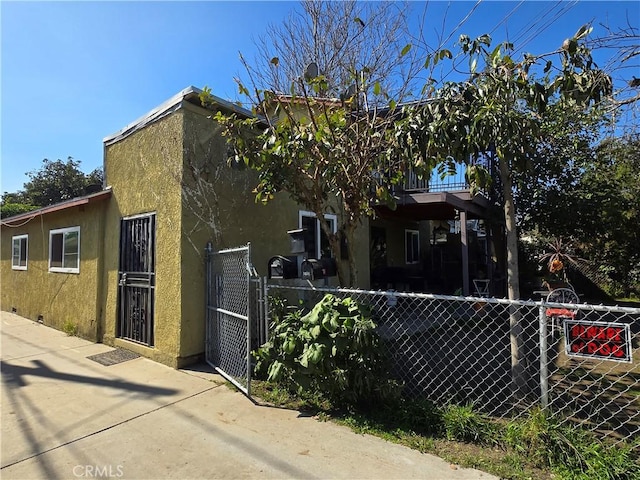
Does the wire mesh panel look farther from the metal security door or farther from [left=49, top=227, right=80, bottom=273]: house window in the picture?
[left=49, top=227, right=80, bottom=273]: house window

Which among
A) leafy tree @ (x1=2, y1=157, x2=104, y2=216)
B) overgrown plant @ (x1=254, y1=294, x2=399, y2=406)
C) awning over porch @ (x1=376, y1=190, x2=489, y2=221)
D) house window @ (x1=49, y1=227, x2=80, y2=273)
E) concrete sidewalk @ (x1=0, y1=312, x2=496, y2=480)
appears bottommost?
concrete sidewalk @ (x1=0, y1=312, x2=496, y2=480)

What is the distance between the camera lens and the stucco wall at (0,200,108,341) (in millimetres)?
7250

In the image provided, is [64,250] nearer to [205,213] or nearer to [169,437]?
[205,213]

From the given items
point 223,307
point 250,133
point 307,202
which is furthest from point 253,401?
point 250,133

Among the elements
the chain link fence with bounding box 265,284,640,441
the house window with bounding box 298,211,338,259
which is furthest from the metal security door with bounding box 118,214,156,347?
the house window with bounding box 298,211,338,259

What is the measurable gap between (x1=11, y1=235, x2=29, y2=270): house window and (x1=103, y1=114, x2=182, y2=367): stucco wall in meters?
5.54

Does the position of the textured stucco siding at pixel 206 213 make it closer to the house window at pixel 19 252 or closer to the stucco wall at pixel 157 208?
the stucco wall at pixel 157 208

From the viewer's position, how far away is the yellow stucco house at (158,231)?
555 centimetres

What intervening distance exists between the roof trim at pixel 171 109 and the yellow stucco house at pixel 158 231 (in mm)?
21

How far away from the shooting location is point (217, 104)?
568 cm

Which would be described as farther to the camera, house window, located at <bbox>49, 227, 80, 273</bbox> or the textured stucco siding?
house window, located at <bbox>49, 227, 80, 273</bbox>

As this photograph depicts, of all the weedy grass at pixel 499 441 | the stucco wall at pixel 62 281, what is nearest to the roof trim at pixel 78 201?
the stucco wall at pixel 62 281

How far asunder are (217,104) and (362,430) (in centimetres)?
477

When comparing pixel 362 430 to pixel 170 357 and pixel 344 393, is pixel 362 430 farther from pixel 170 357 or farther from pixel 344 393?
pixel 170 357
